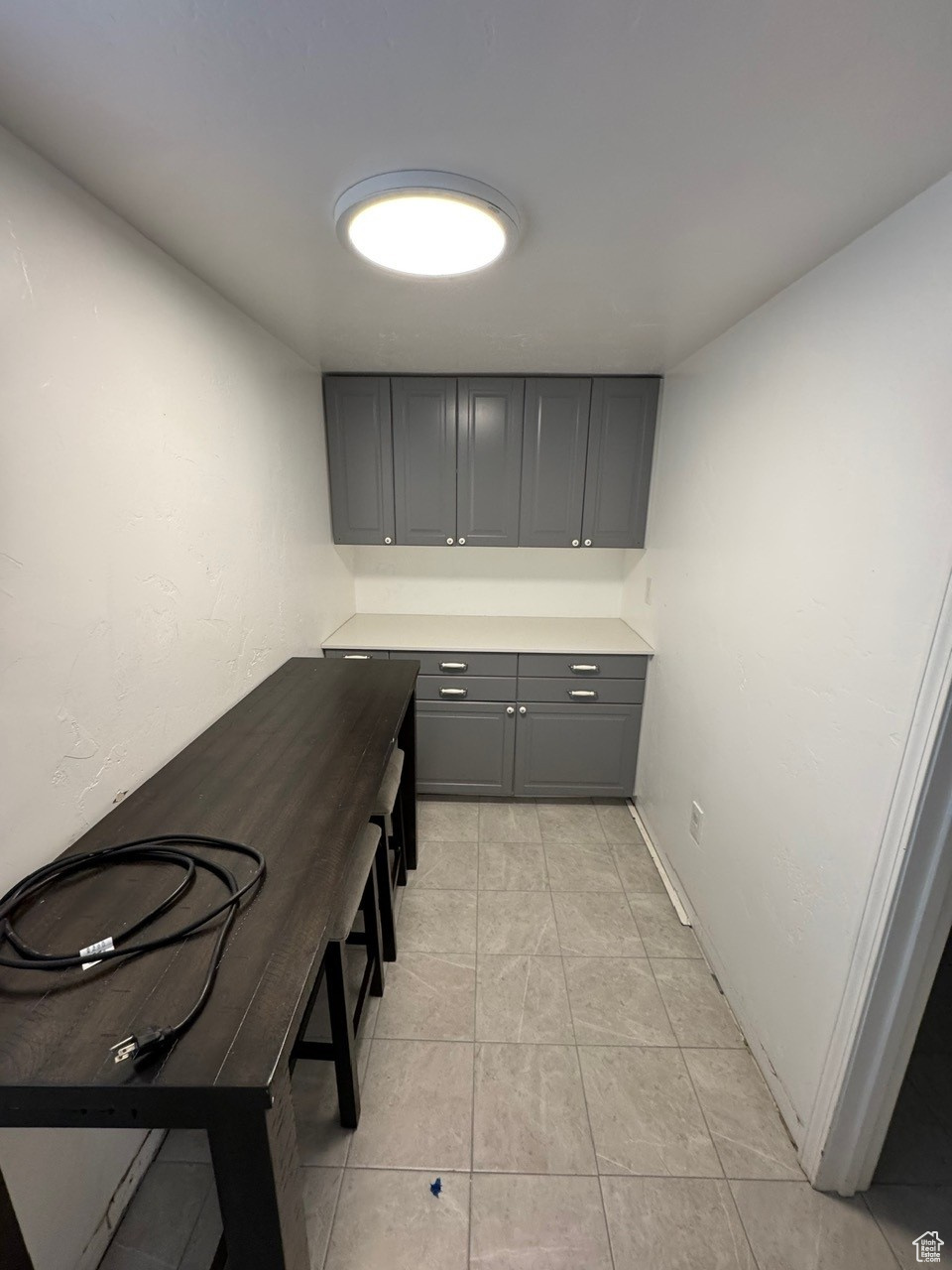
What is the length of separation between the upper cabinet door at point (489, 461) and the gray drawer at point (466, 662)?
0.60m

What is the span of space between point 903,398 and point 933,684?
55cm

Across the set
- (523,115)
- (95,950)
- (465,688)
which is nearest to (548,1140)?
(95,950)

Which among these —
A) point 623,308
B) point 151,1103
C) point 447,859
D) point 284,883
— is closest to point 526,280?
point 623,308

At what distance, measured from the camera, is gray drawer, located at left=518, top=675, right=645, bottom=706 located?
243cm

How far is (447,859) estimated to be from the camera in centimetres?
222

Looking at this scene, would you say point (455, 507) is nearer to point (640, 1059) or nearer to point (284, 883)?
point (284, 883)

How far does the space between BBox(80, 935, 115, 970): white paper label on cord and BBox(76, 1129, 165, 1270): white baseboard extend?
79 cm

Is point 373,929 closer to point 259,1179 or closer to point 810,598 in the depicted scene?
point 259,1179

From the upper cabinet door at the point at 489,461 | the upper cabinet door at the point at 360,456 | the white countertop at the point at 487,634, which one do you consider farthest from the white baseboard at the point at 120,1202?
the upper cabinet door at the point at 489,461

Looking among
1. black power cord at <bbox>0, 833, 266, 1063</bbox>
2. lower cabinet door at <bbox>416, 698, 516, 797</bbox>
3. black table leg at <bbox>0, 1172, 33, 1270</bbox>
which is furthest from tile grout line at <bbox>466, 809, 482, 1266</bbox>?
black power cord at <bbox>0, 833, 266, 1063</bbox>

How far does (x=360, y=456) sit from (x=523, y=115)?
6.11 feet

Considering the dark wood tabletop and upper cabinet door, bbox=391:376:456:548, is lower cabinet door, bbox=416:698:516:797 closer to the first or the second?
upper cabinet door, bbox=391:376:456:548

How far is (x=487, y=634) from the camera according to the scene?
262cm

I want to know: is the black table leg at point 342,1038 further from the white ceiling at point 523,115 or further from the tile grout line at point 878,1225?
the white ceiling at point 523,115
